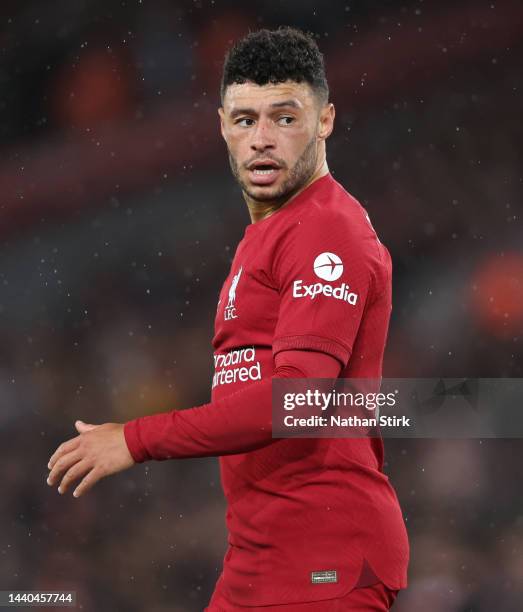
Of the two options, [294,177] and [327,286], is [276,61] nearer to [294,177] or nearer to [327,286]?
[294,177]

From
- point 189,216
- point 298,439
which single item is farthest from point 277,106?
point 189,216

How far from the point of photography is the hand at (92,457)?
1572mm

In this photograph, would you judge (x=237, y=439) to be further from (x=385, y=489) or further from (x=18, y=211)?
(x=18, y=211)

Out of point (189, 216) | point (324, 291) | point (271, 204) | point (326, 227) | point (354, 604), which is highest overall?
point (189, 216)

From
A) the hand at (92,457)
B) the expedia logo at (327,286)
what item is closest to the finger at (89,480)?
the hand at (92,457)

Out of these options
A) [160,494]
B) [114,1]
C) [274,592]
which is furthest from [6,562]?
[274,592]

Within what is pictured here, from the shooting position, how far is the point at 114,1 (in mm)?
5012

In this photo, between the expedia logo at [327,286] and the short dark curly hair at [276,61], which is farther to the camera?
the short dark curly hair at [276,61]

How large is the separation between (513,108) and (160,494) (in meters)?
2.73

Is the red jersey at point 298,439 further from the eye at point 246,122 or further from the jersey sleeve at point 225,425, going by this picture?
the eye at point 246,122

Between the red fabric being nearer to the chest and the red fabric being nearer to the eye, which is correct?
the chest

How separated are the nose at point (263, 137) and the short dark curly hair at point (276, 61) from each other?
0.09 m

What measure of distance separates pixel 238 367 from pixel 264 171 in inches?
15.0

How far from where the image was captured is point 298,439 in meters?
1.71
